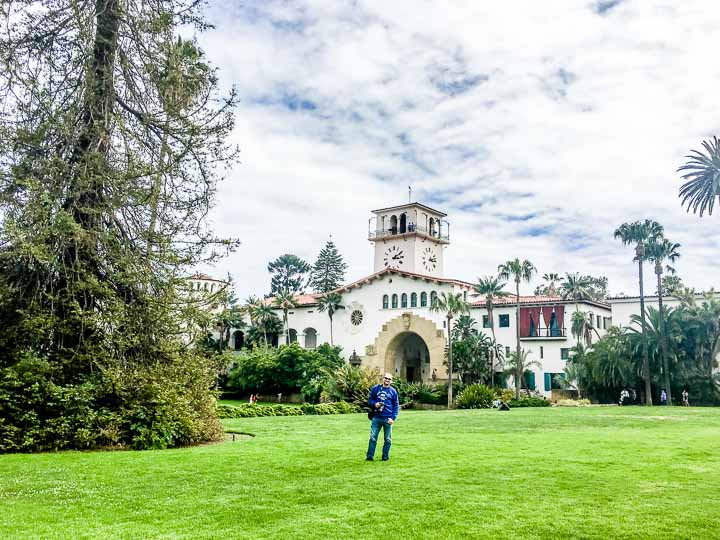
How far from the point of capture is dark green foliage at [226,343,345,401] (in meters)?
52.8

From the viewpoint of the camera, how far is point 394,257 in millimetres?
67375

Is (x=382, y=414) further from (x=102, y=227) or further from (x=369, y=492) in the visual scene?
(x=102, y=227)

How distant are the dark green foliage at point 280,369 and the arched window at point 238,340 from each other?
42.0 ft

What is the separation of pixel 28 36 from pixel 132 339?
819 centimetres

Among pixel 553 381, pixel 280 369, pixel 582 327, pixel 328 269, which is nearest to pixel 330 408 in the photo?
pixel 280 369

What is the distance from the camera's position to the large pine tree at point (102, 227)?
1529 cm

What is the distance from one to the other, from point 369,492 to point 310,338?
55.9 metres

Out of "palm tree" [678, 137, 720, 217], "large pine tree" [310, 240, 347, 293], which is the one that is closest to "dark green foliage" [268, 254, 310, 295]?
"large pine tree" [310, 240, 347, 293]

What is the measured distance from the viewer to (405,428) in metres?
21.7

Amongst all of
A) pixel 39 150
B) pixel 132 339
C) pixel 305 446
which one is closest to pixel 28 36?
pixel 39 150

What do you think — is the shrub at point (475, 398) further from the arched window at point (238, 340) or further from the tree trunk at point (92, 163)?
the tree trunk at point (92, 163)

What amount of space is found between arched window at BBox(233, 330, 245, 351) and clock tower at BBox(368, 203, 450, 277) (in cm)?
1587

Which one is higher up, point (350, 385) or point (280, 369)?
point (280, 369)

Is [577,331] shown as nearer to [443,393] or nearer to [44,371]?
[443,393]
